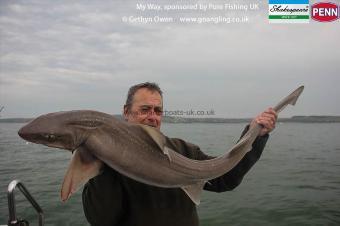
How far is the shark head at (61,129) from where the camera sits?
6.78ft

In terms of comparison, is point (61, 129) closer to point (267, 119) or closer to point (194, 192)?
point (194, 192)

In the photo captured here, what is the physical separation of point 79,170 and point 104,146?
215mm

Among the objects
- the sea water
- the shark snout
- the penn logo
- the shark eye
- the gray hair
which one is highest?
the penn logo

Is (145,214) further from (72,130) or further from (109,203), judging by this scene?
(72,130)

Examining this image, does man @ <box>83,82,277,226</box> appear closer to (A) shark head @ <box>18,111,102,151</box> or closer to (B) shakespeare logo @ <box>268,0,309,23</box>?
(A) shark head @ <box>18,111,102,151</box>

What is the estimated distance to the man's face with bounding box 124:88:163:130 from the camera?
3334 millimetres

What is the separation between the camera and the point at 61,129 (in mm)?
2125

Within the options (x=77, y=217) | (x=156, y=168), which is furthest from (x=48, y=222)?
(x=156, y=168)

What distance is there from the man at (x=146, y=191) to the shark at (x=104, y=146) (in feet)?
1.21

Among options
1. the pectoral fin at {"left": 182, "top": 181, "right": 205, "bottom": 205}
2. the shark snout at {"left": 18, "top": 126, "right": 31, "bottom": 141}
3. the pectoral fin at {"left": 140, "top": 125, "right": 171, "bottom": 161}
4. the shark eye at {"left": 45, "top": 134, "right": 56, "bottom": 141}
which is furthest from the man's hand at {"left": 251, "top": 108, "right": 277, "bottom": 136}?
the shark snout at {"left": 18, "top": 126, "right": 31, "bottom": 141}

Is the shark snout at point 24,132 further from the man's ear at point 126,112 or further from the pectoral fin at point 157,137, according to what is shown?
the man's ear at point 126,112

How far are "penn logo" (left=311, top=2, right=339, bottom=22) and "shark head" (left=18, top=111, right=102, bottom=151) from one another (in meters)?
11.3

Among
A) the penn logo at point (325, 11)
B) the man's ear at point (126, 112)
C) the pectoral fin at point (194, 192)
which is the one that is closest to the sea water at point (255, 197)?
the man's ear at point (126, 112)

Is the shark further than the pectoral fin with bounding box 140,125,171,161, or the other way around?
the pectoral fin with bounding box 140,125,171,161
